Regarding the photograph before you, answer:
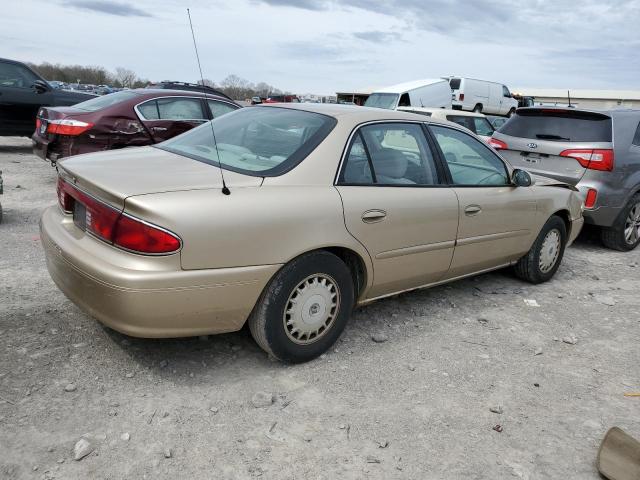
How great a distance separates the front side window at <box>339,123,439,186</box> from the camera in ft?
11.3

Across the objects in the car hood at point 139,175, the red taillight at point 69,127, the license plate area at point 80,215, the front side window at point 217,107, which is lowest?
the license plate area at point 80,215

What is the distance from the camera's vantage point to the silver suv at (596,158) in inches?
243

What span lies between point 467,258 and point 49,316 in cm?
300

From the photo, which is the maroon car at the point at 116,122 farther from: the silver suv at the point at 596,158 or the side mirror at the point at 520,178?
the side mirror at the point at 520,178

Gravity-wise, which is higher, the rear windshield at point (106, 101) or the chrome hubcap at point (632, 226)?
the rear windshield at point (106, 101)

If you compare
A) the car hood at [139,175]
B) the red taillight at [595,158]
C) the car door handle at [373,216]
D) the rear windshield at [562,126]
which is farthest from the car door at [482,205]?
the rear windshield at [562,126]

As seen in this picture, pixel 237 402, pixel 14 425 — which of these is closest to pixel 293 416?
pixel 237 402

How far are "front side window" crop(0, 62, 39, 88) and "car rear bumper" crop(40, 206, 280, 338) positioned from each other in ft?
30.9

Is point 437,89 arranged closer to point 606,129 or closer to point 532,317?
point 606,129

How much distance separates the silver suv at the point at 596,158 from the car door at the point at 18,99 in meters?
9.18

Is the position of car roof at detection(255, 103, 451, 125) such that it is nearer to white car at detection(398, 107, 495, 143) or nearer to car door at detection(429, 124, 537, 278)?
car door at detection(429, 124, 537, 278)

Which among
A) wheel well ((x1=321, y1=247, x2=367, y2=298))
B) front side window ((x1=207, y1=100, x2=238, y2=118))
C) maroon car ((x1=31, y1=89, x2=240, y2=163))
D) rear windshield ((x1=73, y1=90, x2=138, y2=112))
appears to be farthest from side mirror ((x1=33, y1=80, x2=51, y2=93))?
Result: wheel well ((x1=321, y1=247, x2=367, y2=298))

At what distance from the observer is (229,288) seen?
9.28 ft

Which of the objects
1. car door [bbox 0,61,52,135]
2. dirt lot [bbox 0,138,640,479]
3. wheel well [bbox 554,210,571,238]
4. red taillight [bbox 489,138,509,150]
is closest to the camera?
dirt lot [bbox 0,138,640,479]
